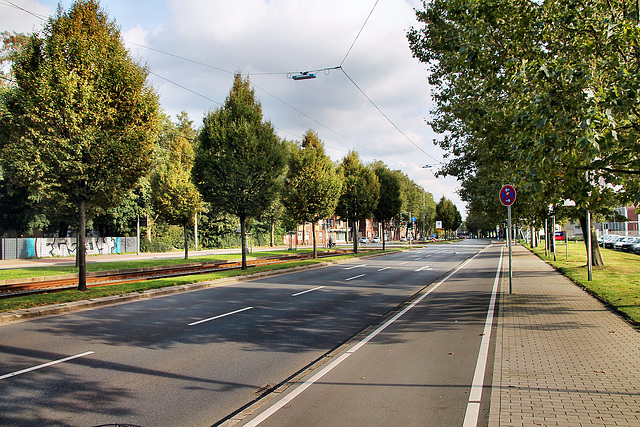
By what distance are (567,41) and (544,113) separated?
421 centimetres

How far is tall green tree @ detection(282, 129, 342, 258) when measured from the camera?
3250 centimetres

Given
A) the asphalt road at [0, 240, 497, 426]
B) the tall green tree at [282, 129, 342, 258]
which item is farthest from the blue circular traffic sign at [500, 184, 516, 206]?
the tall green tree at [282, 129, 342, 258]

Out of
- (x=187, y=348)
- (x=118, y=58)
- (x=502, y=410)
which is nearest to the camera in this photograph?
(x=502, y=410)

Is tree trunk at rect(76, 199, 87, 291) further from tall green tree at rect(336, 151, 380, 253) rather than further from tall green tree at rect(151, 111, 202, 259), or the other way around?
tall green tree at rect(336, 151, 380, 253)

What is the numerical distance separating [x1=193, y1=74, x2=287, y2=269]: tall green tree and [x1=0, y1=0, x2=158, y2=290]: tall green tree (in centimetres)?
619

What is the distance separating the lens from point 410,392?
17.7 ft

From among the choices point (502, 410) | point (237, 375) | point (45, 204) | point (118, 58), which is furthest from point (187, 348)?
point (45, 204)

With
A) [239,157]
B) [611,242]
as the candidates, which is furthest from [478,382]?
[611,242]

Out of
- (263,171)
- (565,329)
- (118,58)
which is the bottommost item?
(565,329)

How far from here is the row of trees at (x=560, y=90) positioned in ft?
23.0

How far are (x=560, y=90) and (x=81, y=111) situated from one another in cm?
1328

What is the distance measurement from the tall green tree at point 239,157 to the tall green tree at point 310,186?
9492mm

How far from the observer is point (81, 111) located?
547 inches

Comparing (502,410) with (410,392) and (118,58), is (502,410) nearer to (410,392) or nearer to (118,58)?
(410,392)
